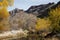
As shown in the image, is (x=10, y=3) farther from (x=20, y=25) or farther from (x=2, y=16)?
(x=20, y=25)

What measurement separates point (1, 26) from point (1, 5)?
302 inches

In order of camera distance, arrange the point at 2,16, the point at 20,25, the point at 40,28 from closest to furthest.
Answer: the point at 2,16
the point at 40,28
the point at 20,25

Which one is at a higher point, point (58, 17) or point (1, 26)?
point (58, 17)

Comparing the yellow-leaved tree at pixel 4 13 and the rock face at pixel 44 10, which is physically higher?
the yellow-leaved tree at pixel 4 13

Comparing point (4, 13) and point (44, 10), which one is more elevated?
point (4, 13)

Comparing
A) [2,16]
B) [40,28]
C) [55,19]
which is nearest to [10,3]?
[2,16]

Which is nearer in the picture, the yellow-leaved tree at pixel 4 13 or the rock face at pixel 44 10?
the yellow-leaved tree at pixel 4 13

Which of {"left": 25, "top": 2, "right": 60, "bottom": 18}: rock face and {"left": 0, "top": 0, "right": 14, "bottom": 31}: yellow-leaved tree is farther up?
{"left": 0, "top": 0, "right": 14, "bottom": 31}: yellow-leaved tree

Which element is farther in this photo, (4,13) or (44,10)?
(44,10)

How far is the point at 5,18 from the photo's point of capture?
55.3 m

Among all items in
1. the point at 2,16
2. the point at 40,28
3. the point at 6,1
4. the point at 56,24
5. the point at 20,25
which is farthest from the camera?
the point at 20,25

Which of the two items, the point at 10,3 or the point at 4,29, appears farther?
the point at 4,29

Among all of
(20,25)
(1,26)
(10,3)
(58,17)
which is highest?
(10,3)

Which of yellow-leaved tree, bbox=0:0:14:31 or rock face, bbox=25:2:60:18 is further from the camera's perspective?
rock face, bbox=25:2:60:18
